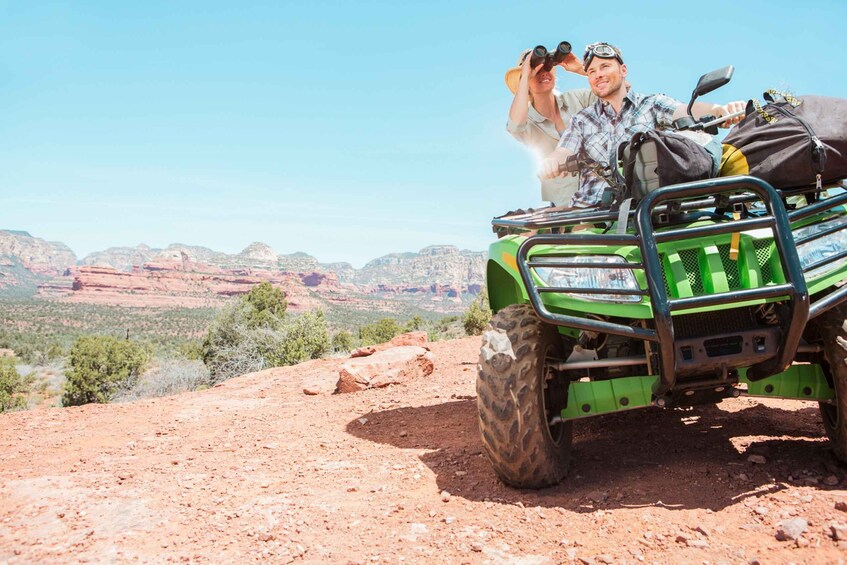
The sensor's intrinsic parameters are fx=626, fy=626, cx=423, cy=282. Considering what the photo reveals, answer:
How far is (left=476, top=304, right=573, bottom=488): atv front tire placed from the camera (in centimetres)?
292

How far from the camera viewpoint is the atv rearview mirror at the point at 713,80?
3.12 m

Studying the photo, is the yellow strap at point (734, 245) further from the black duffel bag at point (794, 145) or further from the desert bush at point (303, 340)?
the desert bush at point (303, 340)

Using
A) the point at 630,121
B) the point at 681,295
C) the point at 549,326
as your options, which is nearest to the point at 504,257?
the point at 549,326

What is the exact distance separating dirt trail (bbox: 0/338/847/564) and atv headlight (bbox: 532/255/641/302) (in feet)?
3.03

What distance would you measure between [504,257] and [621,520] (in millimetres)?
1431

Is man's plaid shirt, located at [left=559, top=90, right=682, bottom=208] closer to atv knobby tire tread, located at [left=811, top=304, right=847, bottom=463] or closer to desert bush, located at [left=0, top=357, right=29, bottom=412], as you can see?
atv knobby tire tread, located at [left=811, top=304, right=847, bottom=463]

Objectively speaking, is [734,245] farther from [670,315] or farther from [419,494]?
[419,494]

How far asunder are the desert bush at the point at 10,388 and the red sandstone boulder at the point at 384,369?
665 inches

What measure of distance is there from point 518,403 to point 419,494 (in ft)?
2.49

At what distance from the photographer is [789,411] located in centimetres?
443

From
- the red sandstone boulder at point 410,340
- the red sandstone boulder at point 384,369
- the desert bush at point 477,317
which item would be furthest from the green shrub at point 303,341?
the red sandstone boulder at point 384,369

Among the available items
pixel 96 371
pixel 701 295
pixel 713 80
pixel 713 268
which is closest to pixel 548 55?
pixel 713 80

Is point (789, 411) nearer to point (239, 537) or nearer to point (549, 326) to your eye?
point (549, 326)

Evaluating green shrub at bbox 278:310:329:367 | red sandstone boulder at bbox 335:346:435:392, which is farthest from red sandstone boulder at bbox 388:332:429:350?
green shrub at bbox 278:310:329:367
